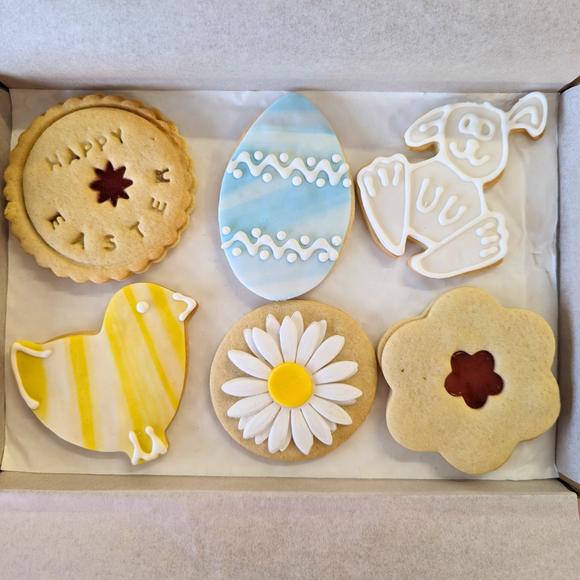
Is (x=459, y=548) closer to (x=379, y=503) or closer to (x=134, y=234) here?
(x=379, y=503)

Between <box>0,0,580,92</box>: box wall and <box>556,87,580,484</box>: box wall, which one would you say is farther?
<box>556,87,580,484</box>: box wall

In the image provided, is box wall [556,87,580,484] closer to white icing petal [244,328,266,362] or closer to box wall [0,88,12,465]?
white icing petal [244,328,266,362]

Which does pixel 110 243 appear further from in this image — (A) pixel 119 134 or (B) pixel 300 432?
(B) pixel 300 432

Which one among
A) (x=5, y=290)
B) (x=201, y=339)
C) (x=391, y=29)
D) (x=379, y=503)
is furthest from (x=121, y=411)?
(x=391, y=29)

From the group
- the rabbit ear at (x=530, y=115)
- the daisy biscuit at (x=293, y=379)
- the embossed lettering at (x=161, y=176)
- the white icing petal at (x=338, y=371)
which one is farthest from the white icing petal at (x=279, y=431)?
the rabbit ear at (x=530, y=115)

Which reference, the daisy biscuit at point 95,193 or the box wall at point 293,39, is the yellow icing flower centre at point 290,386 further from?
the box wall at point 293,39

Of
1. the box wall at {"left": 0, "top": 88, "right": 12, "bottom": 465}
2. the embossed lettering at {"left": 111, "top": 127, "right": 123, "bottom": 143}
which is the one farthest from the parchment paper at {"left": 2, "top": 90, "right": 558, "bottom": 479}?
the embossed lettering at {"left": 111, "top": 127, "right": 123, "bottom": 143}
